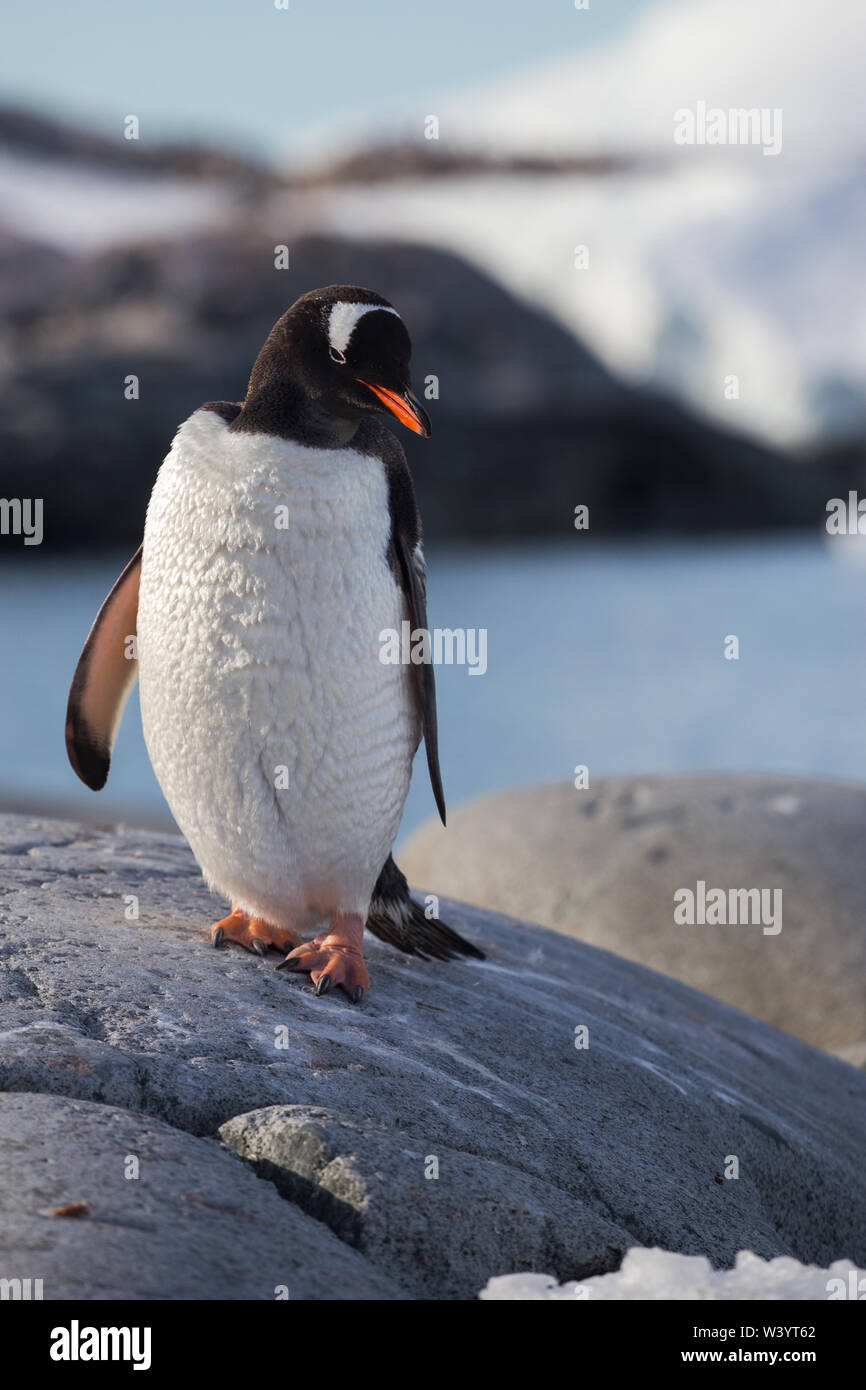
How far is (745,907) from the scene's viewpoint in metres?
4.71

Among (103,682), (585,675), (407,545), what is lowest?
(585,675)

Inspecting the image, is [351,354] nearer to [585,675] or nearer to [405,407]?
[405,407]

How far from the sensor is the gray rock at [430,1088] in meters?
1.92

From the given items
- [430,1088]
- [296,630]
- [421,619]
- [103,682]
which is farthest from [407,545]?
[430,1088]

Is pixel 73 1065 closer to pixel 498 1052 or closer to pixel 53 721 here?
pixel 498 1052

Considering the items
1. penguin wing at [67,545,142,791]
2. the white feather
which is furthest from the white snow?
penguin wing at [67,545,142,791]

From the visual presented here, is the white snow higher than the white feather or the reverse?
the reverse

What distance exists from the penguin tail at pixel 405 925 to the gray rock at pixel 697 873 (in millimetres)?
1759

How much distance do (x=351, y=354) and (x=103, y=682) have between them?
39.7 inches

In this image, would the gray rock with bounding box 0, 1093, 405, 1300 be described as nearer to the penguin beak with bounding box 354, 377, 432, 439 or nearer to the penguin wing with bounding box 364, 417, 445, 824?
the penguin wing with bounding box 364, 417, 445, 824

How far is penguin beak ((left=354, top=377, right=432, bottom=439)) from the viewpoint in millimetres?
2391

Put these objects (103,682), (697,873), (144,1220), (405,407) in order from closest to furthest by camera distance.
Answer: (144,1220) → (405,407) → (103,682) → (697,873)

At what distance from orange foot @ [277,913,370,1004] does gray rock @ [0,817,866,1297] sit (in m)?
0.04

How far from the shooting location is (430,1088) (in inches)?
89.3
